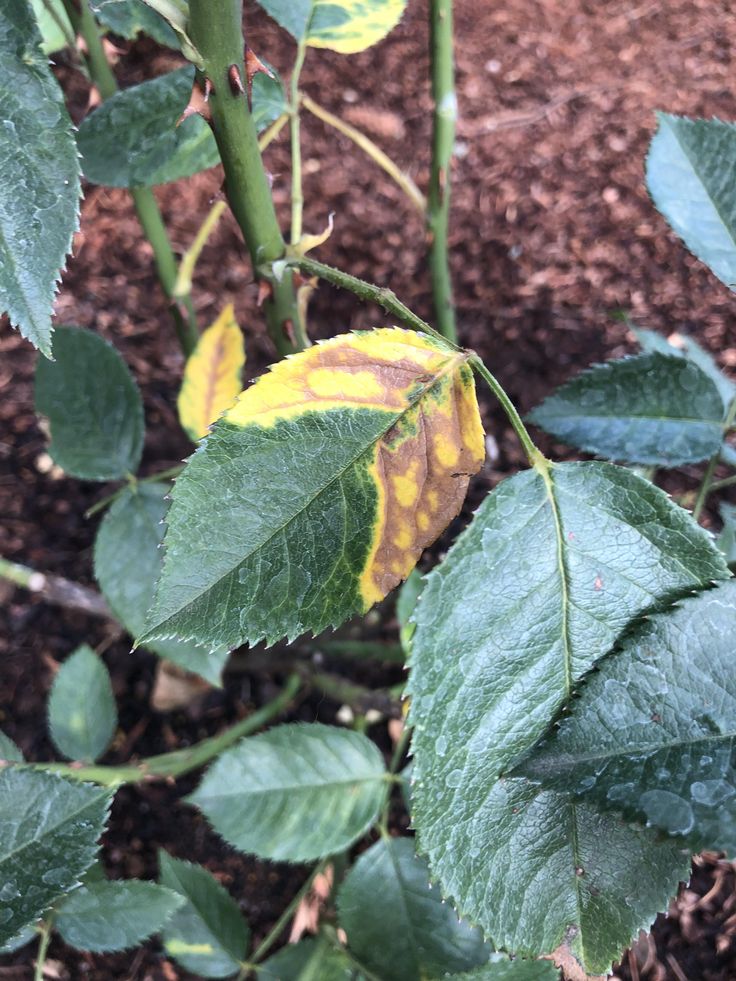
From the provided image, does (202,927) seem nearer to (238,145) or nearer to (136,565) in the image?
(136,565)

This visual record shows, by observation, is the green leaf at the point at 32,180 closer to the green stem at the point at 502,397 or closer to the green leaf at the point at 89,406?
the green stem at the point at 502,397

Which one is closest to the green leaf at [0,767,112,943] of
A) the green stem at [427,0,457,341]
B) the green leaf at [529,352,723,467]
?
the green leaf at [529,352,723,467]

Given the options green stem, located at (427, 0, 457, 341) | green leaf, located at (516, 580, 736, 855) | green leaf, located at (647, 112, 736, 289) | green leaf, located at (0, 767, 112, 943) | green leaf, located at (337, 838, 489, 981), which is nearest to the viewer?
green leaf, located at (516, 580, 736, 855)

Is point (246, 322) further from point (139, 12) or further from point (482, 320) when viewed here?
point (139, 12)

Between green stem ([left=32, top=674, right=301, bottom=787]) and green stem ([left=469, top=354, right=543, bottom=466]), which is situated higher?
green stem ([left=469, top=354, right=543, bottom=466])

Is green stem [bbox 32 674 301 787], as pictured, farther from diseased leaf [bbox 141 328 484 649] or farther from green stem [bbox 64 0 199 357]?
green stem [bbox 64 0 199 357]

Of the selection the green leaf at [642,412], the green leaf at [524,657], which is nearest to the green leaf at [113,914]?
the green leaf at [524,657]
